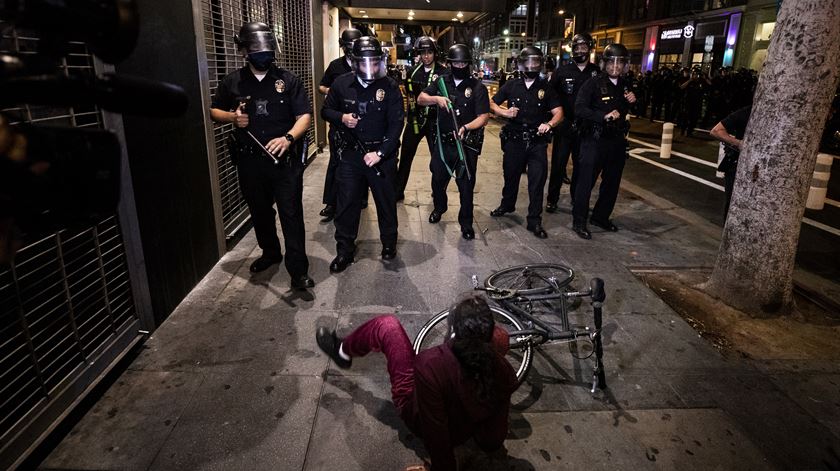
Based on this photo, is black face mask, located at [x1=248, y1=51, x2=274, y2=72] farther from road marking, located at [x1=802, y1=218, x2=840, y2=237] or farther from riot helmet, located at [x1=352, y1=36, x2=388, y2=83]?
road marking, located at [x1=802, y1=218, x2=840, y2=237]

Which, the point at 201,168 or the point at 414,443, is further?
the point at 201,168

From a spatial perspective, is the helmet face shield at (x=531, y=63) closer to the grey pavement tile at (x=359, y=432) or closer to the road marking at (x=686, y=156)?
the grey pavement tile at (x=359, y=432)

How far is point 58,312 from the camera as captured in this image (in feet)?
11.5

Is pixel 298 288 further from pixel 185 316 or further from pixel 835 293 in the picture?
pixel 835 293

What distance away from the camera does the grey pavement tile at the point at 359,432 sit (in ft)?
8.80

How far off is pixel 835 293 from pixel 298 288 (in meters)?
5.24

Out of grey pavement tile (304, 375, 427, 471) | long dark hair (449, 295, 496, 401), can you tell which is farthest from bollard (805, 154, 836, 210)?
long dark hair (449, 295, 496, 401)

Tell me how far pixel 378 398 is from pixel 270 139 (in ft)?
8.22

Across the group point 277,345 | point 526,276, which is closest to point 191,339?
point 277,345

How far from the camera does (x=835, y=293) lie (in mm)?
5008

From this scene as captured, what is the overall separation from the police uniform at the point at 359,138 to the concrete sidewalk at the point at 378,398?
24.7 inches

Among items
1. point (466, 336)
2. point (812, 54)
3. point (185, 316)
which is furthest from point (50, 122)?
point (812, 54)

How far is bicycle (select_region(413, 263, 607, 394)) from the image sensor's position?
3195mm

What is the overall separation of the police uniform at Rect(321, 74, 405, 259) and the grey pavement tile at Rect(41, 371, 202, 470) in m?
2.24
